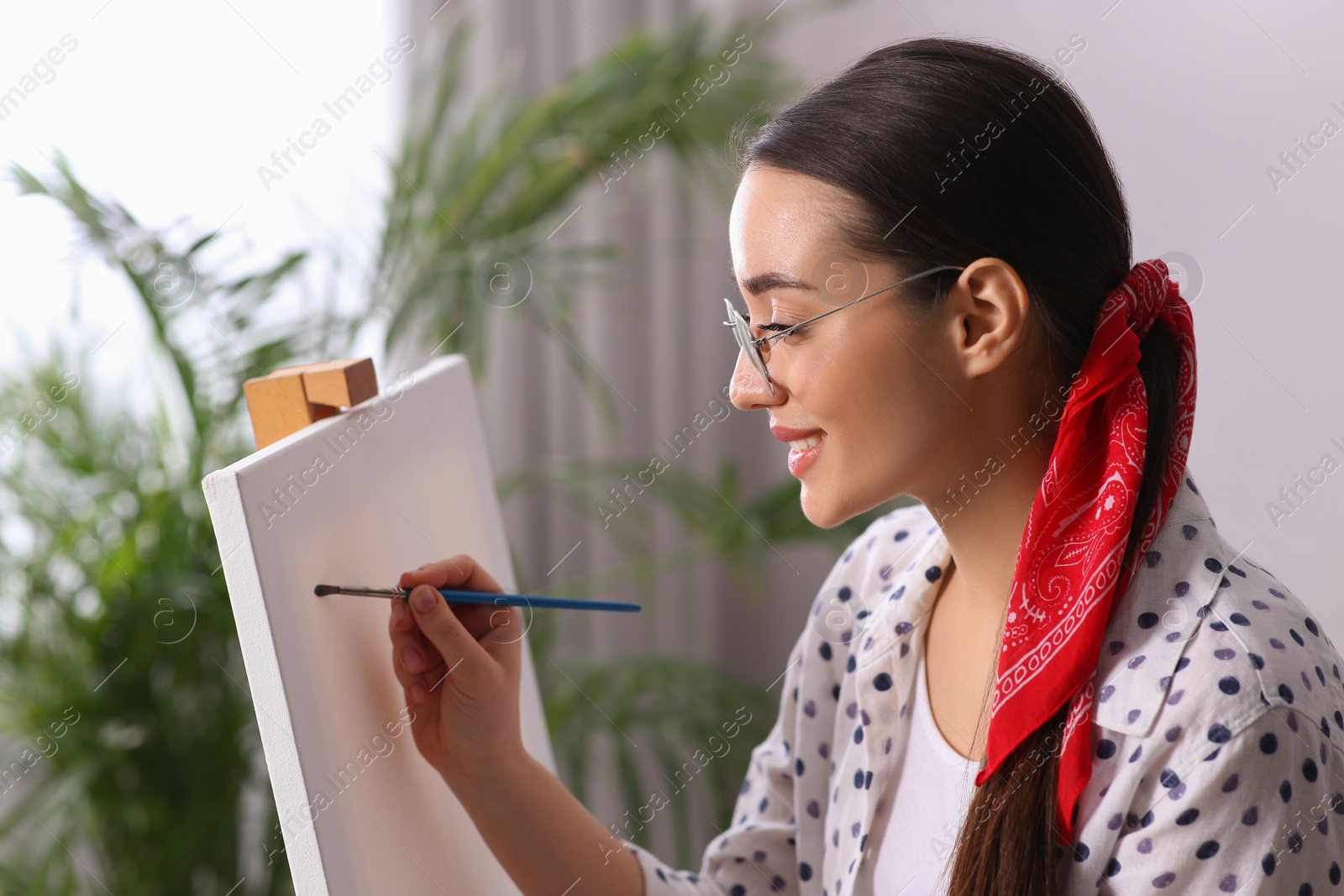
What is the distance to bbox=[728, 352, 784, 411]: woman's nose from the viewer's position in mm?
812

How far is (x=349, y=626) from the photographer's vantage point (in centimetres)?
72

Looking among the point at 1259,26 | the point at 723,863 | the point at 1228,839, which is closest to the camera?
the point at 1228,839

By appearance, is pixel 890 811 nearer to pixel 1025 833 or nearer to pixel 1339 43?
pixel 1025 833

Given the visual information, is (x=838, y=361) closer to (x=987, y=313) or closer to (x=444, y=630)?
(x=987, y=313)

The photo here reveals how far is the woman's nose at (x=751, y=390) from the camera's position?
2.66 ft

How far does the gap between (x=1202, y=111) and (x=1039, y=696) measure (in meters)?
0.59

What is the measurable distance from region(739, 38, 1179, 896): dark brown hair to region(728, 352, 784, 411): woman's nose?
12 centimetres

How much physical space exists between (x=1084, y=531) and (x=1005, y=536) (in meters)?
0.10

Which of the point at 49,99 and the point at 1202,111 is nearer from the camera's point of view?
the point at 1202,111

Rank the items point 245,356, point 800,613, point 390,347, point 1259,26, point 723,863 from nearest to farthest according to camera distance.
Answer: point 1259,26 → point 723,863 → point 245,356 → point 390,347 → point 800,613

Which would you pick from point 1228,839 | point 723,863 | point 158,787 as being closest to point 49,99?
point 158,787

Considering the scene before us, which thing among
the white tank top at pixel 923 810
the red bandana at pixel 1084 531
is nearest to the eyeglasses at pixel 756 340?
the red bandana at pixel 1084 531

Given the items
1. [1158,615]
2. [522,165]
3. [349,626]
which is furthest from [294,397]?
[522,165]

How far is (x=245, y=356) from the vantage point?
1.33 metres
